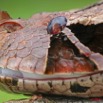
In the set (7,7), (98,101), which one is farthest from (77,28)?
(7,7)

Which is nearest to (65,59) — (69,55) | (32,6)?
(69,55)

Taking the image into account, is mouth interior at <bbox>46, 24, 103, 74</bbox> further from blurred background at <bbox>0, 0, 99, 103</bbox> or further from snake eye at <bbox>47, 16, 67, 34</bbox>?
blurred background at <bbox>0, 0, 99, 103</bbox>

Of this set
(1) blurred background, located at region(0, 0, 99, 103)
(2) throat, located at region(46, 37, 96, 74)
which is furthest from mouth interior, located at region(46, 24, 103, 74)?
(1) blurred background, located at region(0, 0, 99, 103)

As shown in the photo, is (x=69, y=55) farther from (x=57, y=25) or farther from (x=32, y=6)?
(x=32, y=6)

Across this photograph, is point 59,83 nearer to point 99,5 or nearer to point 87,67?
point 87,67

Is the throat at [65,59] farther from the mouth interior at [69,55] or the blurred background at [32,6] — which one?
the blurred background at [32,6]

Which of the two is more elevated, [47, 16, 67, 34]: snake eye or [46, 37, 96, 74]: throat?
[47, 16, 67, 34]: snake eye
